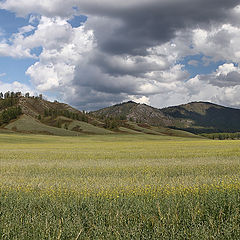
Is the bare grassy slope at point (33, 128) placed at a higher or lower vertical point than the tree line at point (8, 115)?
lower

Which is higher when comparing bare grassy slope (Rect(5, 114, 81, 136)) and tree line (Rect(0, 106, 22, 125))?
tree line (Rect(0, 106, 22, 125))

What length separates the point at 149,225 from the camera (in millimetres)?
6121

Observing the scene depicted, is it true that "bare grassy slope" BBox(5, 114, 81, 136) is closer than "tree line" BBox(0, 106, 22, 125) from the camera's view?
Yes

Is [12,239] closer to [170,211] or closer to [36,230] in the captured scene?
[36,230]

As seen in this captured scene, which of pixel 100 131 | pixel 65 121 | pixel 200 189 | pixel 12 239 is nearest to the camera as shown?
pixel 12 239

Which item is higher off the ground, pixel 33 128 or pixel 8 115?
pixel 8 115

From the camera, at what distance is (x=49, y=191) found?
362 inches

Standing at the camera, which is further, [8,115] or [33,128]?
[8,115]

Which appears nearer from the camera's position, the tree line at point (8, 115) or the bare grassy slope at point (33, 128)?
the bare grassy slope at point (33, 128)

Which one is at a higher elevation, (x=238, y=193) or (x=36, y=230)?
(x=238, y=193)

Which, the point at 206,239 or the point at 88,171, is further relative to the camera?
the point at 88,171

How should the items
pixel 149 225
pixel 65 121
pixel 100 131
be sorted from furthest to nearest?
pixel 65 121 < pixel 100 131 < pixel 149 225

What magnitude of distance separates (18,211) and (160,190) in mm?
4685

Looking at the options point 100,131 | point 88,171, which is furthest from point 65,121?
point 88,171
